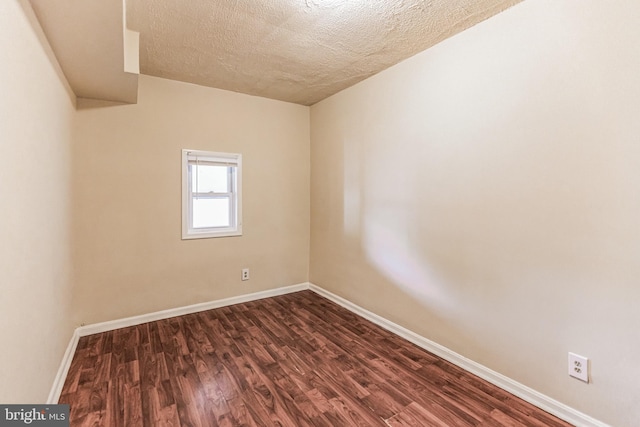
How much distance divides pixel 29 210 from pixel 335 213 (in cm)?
262

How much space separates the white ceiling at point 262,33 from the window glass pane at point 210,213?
4.28 feet

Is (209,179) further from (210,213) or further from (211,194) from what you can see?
(210,213)

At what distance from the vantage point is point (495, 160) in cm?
195

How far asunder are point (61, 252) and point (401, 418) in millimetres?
2491

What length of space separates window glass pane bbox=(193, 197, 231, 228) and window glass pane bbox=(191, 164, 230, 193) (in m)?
0.12

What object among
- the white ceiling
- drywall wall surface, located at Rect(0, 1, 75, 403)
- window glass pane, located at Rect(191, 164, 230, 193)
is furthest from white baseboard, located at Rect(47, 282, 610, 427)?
the white ceiling

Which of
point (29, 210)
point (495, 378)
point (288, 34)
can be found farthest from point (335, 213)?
point (29, 210)

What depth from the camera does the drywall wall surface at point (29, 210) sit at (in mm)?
1135

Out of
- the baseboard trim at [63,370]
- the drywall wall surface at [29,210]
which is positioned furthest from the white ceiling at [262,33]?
the baseboard trim at [63,370]

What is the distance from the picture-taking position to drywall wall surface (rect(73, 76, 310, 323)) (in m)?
2.68

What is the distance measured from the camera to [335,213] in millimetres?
3496

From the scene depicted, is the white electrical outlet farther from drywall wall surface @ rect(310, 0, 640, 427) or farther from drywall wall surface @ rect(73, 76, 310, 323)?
drywall wall surface @ rect(73, 76, 310, 323)

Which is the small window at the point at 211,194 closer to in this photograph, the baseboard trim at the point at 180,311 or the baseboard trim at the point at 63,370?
the baseboard trim at the point at 180,311

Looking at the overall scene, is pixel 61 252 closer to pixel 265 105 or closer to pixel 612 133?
pixel 265 105
